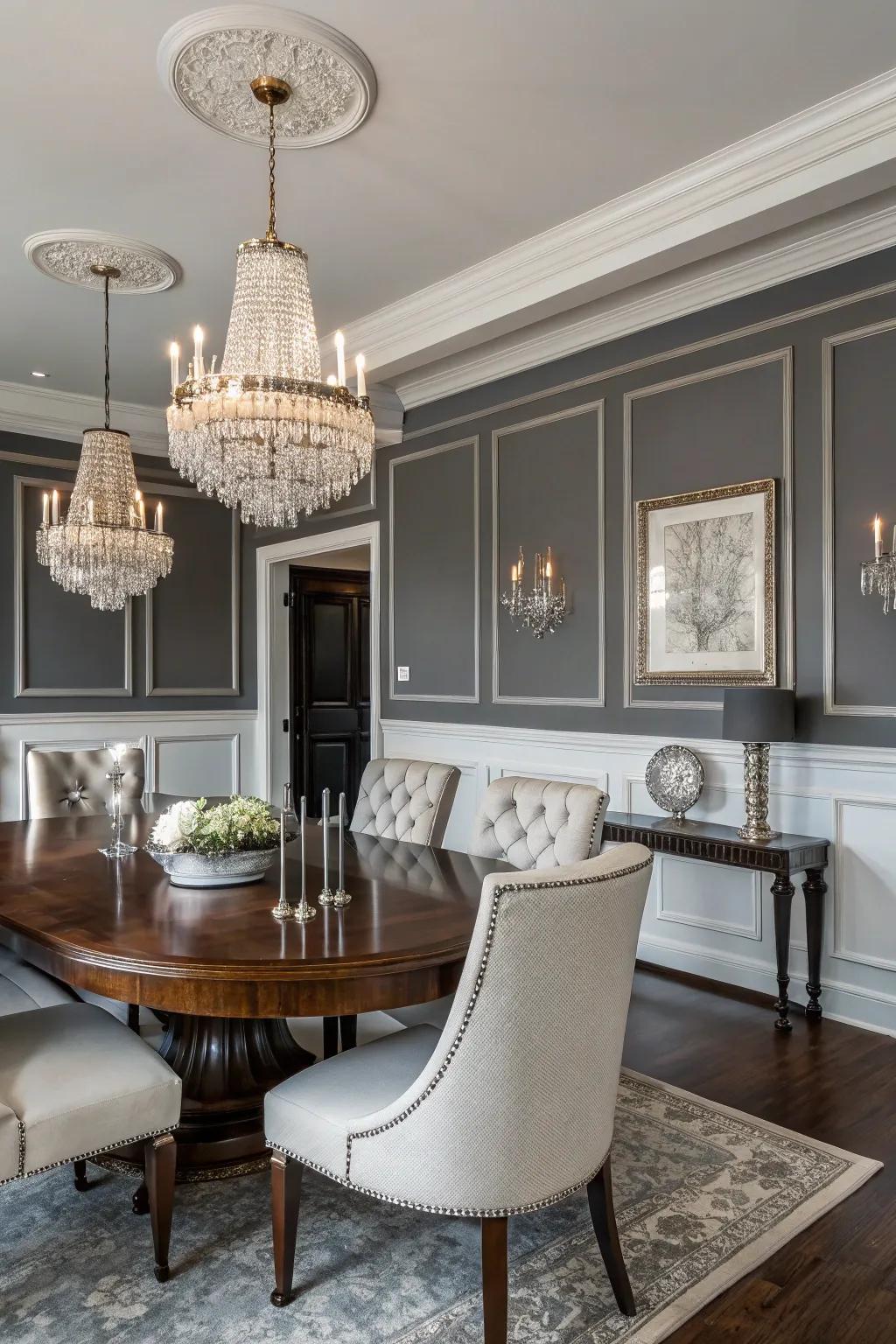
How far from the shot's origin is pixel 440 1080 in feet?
5.06

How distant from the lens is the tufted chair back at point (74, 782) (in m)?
3.85

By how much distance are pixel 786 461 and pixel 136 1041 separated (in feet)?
9.74

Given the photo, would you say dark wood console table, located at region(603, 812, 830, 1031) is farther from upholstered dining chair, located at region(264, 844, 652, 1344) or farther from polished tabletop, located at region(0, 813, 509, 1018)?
upholstered dining chair, located at region(264, 844, 652, 1344)

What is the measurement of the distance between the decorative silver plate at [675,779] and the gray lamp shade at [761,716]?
42cm

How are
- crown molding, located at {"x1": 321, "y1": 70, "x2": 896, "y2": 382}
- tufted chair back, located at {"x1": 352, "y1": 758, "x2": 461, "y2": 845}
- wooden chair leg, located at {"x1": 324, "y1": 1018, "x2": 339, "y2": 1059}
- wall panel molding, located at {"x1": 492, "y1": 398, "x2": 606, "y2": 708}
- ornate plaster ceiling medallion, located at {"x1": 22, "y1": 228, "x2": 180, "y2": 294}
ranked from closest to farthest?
wooden chair leg, located at {"x1": 324, "y1": 1018, "x2": 339, "y2": 1059} → crown molding, located at {"x1": 321, "y1": 70, "x2": 896, "y2": 382} → tufted chair back, located at {"x1": 352, "y1": 758, "x2": 461, "y2": 845} → ornate plaster ceiling medallion, located at {"x1": 22, "y1": 228, "x2": 180, "y2": 294} → wall panel molding, located at {"x1": 492, "y1": 398, "x2": 606, "y2": 708}

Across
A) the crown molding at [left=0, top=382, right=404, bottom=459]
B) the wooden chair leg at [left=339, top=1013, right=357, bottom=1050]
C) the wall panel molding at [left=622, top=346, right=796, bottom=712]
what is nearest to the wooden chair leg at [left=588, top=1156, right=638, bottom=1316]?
the wooden chair leg at [left=339, top=1013, right=357, bottom=1050]

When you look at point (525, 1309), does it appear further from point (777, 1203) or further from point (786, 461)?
point (786, 461)

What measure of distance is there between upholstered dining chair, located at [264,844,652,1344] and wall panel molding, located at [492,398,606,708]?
2.60 m

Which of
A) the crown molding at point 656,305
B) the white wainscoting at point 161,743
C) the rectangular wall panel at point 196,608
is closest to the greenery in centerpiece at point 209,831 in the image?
the crown molding at point 656,305

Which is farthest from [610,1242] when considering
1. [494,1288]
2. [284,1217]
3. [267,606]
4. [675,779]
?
[267,606]

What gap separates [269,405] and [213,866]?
3.81ft

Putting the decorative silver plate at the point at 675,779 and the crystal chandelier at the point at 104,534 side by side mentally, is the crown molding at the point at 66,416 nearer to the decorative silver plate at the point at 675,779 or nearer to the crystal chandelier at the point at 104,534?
the crystal chandelier at the point at 104,534

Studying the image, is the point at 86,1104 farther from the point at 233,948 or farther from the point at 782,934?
the point at 782,934

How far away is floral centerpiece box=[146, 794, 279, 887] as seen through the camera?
231 centimetres
